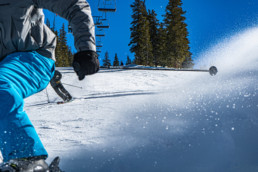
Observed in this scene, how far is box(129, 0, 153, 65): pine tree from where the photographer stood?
28.6 meters

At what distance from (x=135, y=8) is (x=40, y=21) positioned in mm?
29972

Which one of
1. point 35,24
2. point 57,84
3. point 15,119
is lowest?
point 15,119

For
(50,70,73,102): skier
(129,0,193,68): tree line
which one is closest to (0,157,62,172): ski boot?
(50,70,73,102): skier

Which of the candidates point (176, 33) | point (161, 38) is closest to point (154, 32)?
point (161, 38)

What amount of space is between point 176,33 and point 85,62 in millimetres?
26152

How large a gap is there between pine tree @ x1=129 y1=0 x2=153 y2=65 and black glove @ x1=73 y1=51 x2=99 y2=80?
27691 mm

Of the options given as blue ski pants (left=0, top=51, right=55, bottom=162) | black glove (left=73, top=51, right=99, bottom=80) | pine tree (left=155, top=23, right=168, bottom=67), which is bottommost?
blue ski pants (left=0, top=51, right=55, bottom=162)

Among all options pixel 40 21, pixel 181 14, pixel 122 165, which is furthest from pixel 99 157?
pixel 181 14

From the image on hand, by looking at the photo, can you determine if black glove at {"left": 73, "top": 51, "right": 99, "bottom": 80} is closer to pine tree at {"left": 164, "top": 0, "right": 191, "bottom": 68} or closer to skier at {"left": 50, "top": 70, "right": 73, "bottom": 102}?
skier at {"left": 50, "top": 70, "right": 73, "bottom": 102}

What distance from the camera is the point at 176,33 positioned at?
85.6 ft

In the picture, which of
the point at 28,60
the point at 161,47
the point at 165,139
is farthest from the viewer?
the point at 161,47

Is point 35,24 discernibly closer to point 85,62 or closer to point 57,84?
point 85,62

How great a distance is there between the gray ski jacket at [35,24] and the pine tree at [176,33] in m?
25.9

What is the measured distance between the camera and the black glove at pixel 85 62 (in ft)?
4.47
